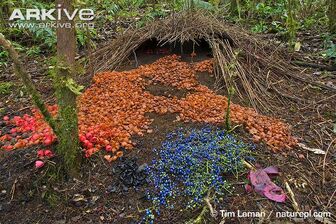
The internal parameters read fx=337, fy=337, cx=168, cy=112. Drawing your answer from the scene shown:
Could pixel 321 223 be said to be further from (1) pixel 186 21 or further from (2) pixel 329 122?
(1) pixel 186 21

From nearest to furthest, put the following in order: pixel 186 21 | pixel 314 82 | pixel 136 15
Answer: pixel 314 82 → pixel 186 21 → pixel 136 15

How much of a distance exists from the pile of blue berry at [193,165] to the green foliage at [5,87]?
236 cm

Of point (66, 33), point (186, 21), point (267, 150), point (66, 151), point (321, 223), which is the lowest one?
point (321, 223)

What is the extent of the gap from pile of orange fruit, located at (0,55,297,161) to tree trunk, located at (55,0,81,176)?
0.17 metres

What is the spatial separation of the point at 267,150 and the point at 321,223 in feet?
2.11

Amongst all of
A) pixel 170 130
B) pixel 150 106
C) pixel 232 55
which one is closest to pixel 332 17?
Answer: pixel 232 55

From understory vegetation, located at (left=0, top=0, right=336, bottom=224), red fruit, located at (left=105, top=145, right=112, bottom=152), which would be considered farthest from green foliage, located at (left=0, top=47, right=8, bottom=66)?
red fruit, located at (left=105, top=145, right=112, bottom=152)

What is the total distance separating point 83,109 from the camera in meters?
3.11

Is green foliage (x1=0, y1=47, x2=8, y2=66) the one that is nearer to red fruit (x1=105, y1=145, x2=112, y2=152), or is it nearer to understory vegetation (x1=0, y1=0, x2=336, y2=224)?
understory vegetation (x1=0, y1=0, x2=336, y2=224)

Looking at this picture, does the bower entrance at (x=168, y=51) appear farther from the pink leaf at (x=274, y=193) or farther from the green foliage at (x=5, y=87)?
the pink leaf at (x=274, y=193)

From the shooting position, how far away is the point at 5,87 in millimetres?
4016

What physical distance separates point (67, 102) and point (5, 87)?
2210 mm

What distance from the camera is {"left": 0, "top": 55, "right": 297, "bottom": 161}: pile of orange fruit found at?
8.54 ft

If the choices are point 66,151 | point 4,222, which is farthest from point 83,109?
point 4,222
